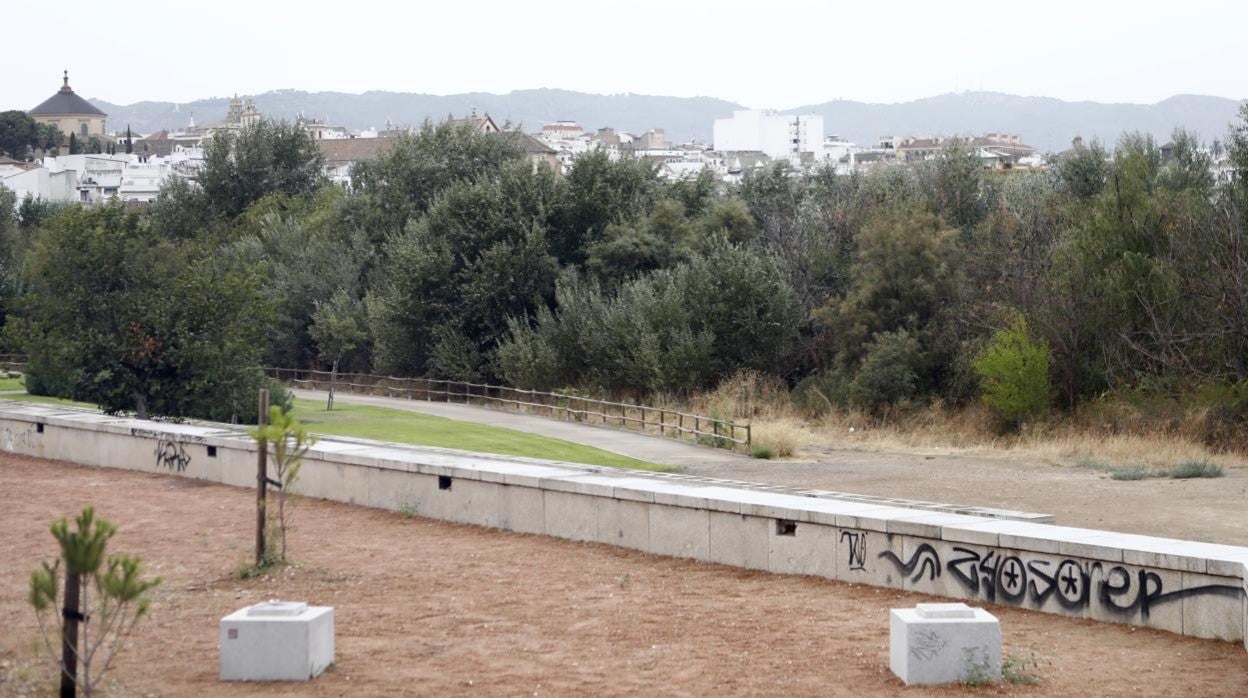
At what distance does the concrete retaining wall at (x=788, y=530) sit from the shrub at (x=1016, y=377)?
2147cm

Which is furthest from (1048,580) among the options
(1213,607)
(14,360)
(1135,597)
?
(14,360)

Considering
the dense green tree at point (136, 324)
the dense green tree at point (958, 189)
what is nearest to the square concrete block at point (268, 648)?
the dense green tree at point (136, 324)

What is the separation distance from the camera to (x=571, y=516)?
52.1 ft

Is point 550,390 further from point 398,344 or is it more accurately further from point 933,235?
point 933,235

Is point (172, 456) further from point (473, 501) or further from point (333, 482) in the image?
point (473, 501)

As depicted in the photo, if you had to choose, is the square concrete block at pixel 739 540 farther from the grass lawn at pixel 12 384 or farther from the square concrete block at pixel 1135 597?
the grass lawn at pixel 12 384

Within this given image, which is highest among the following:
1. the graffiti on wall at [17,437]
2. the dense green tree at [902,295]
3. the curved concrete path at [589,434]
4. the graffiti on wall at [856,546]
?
the dense green tree at [902,295]

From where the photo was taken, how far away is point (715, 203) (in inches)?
2243

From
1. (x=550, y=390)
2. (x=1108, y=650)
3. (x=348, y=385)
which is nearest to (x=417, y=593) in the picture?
(x=1108, y=650)

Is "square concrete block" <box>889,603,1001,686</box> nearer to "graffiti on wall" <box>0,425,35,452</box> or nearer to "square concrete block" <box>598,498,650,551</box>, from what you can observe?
"square concrete block" <box>598,498,650,551</box>

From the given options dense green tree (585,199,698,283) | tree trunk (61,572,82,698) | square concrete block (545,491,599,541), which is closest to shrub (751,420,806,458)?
square concrete block (545,491,599,541)

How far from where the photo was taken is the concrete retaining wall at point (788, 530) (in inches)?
450

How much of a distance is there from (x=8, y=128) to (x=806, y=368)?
135607mm

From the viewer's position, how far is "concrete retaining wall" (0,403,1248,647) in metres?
11.4
